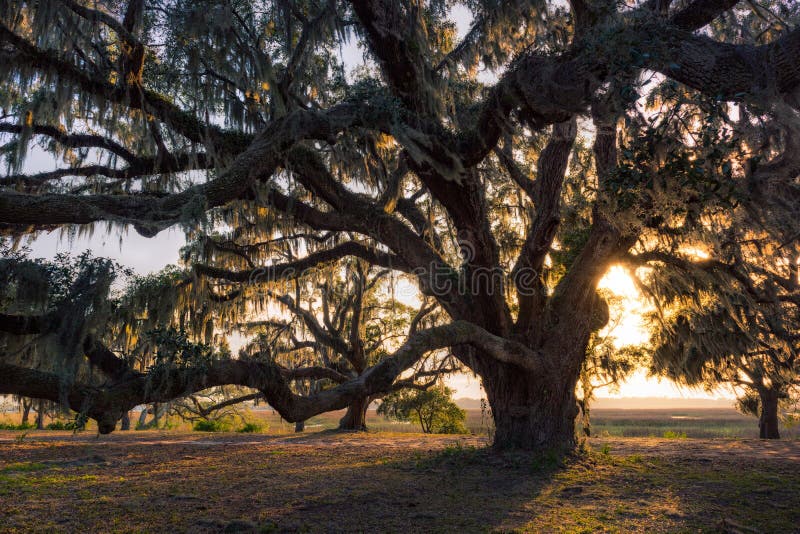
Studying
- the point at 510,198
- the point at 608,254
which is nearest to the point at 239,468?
the point at 608,254

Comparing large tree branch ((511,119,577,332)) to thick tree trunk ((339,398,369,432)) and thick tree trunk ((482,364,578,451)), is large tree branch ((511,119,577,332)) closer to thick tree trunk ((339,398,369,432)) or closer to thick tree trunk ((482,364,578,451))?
thick tree trunk ((482,364,578,451))

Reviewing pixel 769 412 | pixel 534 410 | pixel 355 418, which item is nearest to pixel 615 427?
pixel 769 412

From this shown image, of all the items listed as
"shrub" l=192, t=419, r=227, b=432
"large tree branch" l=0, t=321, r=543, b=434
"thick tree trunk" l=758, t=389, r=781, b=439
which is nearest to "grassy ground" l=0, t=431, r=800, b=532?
"large tree branch" l=0, t=321, r=543, b=434

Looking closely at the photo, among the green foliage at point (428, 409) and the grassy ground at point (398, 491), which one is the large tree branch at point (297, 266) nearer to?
the grassy ground at point (398, 491)

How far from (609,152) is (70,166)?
30.0 feet

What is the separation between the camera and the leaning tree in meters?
5.03

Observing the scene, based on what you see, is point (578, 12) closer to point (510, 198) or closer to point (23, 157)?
point (510, 198)

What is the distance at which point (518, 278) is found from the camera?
8570mm

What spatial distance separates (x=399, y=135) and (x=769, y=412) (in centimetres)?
1698

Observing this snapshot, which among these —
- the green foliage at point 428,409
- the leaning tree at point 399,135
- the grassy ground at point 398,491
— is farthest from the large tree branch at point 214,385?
the green foliage at point 428,409

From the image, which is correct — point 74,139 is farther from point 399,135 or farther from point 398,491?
point 398,491

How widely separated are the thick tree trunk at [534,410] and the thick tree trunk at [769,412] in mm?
12236

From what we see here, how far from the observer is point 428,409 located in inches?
821

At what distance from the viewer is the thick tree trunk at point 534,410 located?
25.9ft
